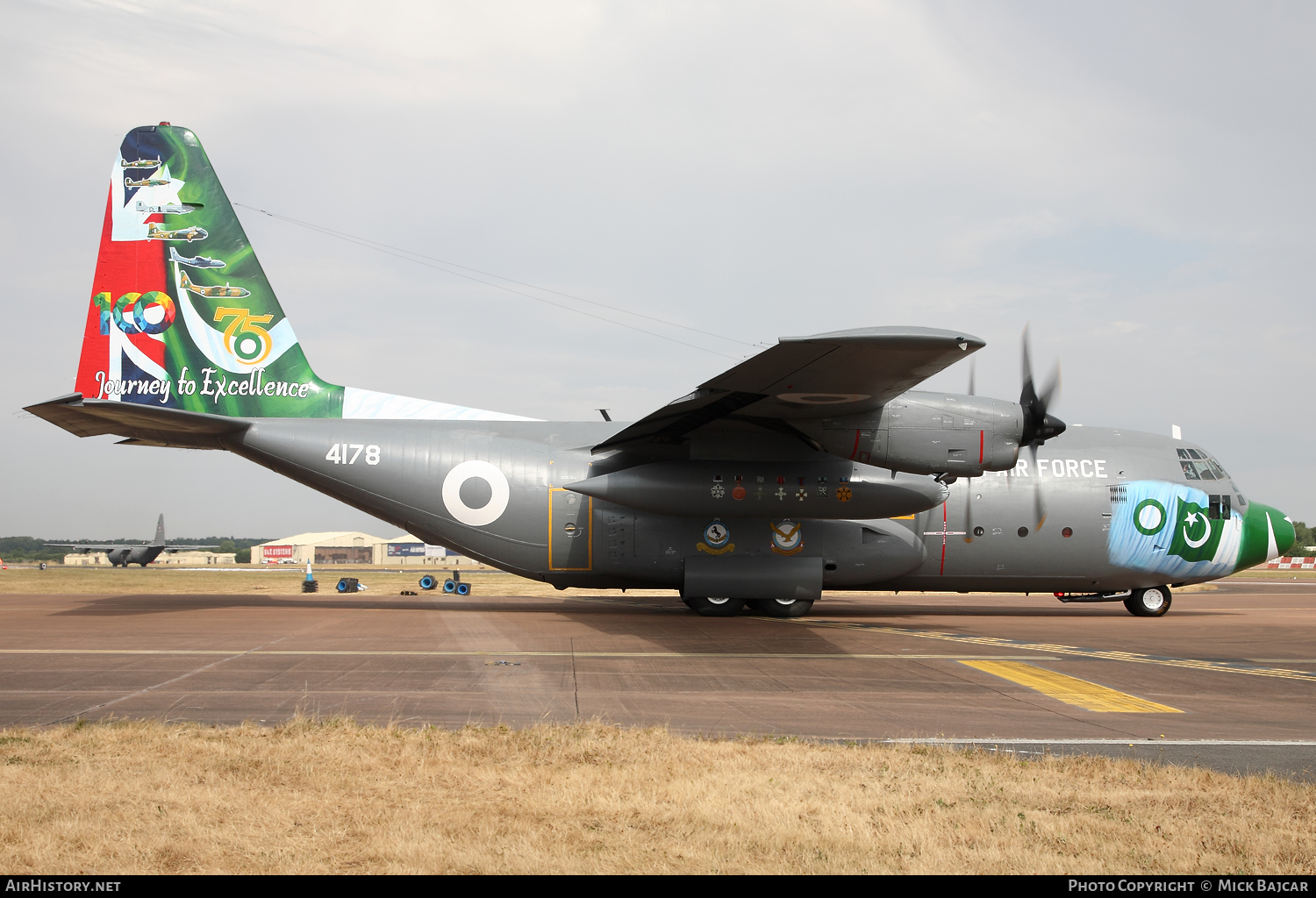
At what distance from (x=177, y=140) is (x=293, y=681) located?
15.5 metres

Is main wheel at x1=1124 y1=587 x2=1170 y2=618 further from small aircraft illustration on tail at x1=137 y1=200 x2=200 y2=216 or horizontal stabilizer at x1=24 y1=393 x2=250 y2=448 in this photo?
small aircraft illustration on tail at x1=137 y1=200 x2=200 y2=216

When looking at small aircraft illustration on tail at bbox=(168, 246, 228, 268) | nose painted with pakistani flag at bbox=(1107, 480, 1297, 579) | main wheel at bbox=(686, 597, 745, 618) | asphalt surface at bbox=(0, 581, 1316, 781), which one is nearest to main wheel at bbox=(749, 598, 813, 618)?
main wheel at bbox=(686, 597, 745, 618)

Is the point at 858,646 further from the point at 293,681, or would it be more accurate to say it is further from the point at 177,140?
the point at 177,140

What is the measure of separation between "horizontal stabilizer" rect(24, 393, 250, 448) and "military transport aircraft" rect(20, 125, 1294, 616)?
65mm

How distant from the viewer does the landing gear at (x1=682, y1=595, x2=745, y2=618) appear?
19.3 m

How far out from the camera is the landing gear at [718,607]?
19.3m

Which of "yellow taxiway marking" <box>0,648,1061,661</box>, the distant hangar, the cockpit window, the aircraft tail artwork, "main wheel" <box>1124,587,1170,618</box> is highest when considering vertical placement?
the aircraft tail artwork

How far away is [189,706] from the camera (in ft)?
28.8

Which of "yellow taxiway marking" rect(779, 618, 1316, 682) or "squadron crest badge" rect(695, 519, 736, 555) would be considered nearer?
"yellow taxiway marking" rect(779, 618, 1316, 682)

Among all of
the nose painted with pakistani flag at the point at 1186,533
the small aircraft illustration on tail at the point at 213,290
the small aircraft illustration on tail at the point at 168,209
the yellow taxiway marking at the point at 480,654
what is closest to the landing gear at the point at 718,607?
the yellow taxiway marking at the point at 480,654

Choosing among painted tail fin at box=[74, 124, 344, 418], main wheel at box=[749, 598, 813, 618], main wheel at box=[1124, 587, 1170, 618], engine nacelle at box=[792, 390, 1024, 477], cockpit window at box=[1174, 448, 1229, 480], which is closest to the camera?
engine nacelle at box=[792, 390, 1024, 477]

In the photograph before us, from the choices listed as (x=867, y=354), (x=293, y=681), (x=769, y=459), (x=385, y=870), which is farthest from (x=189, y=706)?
(x=769, y=459)

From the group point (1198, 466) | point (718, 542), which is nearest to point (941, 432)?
point (718, 542)

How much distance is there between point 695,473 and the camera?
17812 mm
